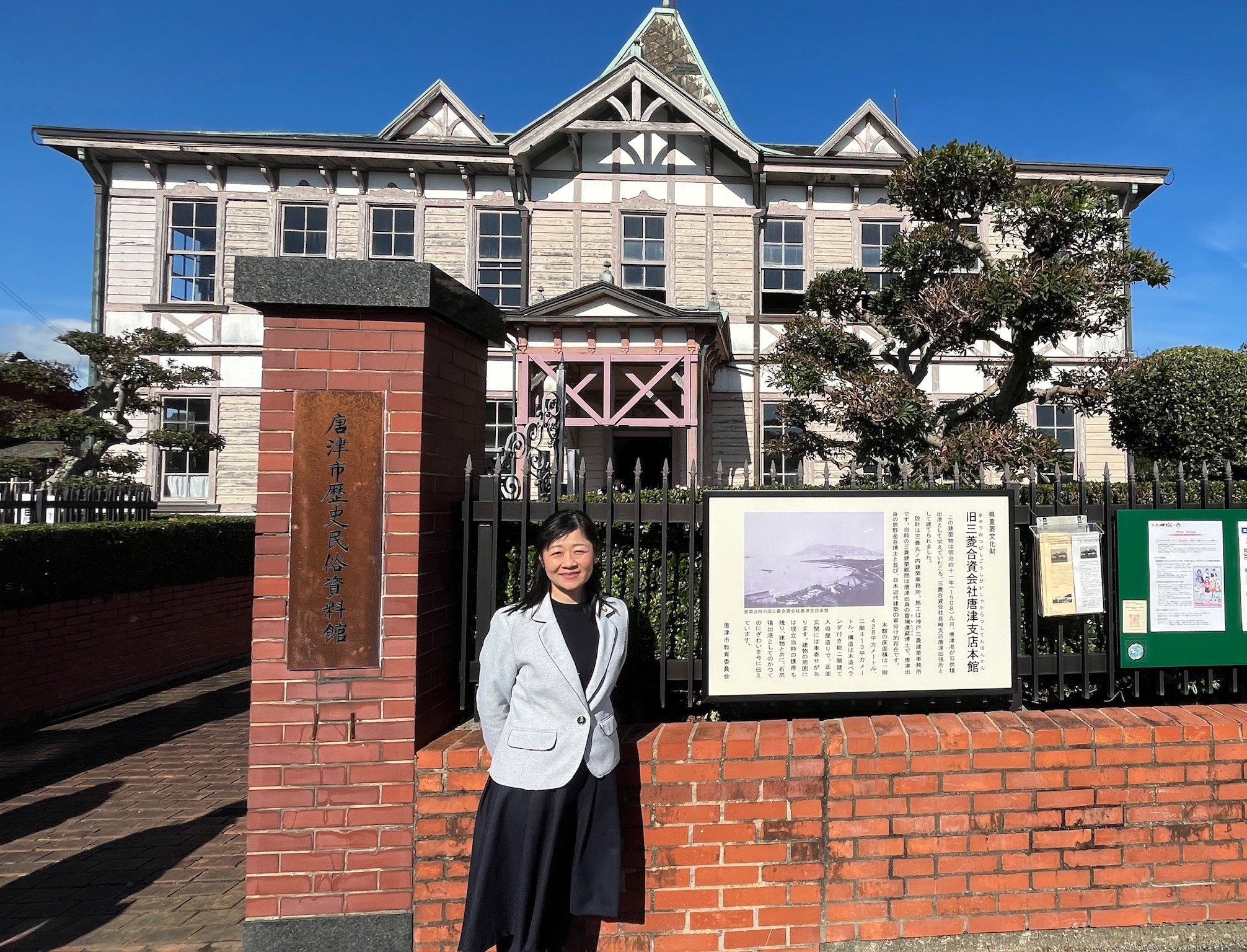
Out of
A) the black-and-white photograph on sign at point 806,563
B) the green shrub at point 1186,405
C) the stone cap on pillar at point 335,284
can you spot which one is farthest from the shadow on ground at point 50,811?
the green shrub at point 1186,405

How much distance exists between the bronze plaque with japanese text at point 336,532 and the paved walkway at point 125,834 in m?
1.60

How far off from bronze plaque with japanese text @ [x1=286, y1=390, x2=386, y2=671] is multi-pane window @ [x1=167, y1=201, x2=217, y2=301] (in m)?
12.9

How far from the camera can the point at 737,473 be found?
12789mm

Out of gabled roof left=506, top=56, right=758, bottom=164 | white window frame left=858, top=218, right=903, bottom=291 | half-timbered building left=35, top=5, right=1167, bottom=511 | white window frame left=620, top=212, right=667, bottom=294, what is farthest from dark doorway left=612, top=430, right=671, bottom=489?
gabled roof left=506, top=56, right=758, bottom=164

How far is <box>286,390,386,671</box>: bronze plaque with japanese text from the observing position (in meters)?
2.65

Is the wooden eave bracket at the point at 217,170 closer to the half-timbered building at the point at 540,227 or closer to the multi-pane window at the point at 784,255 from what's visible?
the half-timbered building at the point at 540,227

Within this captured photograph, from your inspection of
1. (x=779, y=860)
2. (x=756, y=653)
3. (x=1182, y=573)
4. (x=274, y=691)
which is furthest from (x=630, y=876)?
(x=1182, y=573)

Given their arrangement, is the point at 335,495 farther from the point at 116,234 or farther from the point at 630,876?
the point at 116,234

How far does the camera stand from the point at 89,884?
136 inches

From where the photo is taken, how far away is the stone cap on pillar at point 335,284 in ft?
8.66

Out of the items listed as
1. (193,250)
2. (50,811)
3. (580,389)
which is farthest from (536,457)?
(193,250)

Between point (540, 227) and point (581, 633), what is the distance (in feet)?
40.2

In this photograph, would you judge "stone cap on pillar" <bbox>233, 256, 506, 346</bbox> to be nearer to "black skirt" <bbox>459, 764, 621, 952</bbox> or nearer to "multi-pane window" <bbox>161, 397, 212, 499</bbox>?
"black skirt" <bbox>459, 764, 621, 952</bbox>

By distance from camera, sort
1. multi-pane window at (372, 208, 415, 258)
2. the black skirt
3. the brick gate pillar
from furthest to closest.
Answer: multi-pane window at (372, 208, 415, 258)
the brick gate pillar
the black skirt
